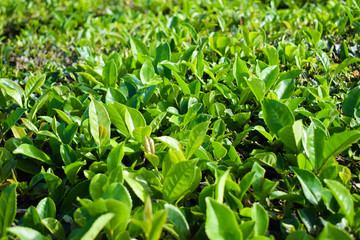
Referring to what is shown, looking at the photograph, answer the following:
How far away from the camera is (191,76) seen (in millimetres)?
2869

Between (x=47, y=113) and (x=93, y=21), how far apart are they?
2304 millimetres

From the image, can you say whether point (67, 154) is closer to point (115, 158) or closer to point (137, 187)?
point (115, 158)

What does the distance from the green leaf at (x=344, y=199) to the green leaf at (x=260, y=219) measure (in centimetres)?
28

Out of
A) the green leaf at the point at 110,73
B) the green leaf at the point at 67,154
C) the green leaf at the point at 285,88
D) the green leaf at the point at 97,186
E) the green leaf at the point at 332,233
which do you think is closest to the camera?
the green leaf at the point at 332,233

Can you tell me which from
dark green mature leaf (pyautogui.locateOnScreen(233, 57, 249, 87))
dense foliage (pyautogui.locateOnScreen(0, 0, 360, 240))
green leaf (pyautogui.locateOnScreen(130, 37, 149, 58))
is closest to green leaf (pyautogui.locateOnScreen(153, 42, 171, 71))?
dense foliage (pyautogui.locateOnScreen(0, 0, 360, 240))

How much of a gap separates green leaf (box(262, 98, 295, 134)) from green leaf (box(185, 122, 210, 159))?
404 mm

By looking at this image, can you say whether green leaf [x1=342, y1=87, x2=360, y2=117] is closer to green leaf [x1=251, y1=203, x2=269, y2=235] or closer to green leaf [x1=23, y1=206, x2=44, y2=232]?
green leaf [x1=251, y1=203, x2=269, y2=235]

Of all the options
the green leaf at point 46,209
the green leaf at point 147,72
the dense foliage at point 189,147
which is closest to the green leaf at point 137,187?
the dense foliage at point 189,147

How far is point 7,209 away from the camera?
1558 mm

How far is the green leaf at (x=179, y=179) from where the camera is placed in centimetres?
159

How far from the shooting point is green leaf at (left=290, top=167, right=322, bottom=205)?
1590mm

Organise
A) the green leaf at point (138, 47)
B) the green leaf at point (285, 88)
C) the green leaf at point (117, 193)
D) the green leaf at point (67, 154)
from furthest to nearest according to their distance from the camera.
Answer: the green leaf at point (138, 47)
the green leaf at point (285, 88)
the green leaf at point (67, 154)
the green leaf at point (117, 193)

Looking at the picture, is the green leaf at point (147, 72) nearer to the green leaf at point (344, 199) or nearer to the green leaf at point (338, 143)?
the green leaf at point (338, 143)

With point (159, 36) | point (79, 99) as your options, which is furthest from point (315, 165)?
point (159, 36)
